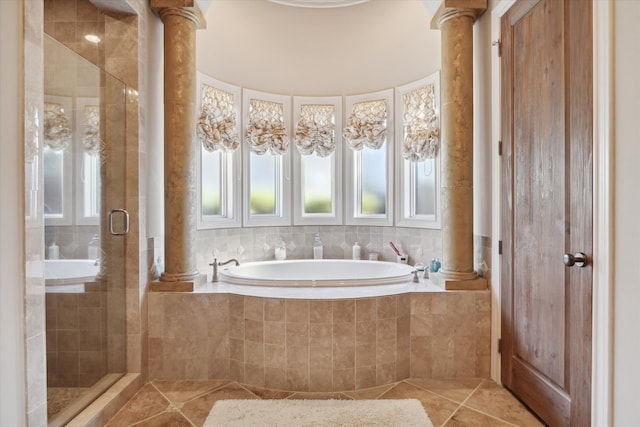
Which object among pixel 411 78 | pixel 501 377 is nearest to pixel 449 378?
pixel 501 377

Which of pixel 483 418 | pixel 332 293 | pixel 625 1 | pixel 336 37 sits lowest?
pixel 483 418

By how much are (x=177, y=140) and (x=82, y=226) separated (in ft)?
2.68

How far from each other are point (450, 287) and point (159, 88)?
2.45 m

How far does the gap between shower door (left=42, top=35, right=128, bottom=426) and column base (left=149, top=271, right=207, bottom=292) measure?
21 cm

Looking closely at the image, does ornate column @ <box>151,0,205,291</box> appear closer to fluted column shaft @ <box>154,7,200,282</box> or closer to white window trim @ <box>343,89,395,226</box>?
fluted column shaft @ <box>154,7,200,282</box>

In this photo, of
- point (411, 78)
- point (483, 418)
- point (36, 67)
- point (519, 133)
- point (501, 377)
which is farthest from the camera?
point (411, 78)

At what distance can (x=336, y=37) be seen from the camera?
3643 millimetres

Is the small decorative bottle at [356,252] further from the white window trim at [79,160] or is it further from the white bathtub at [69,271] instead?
the white window trim at [79,160]

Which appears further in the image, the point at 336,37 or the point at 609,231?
the point at 336,37

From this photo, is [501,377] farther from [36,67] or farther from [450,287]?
[36,67]

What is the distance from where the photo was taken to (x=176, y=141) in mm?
2498

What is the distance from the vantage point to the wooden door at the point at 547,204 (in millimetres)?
1600

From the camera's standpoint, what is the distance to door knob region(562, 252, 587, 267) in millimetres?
1570

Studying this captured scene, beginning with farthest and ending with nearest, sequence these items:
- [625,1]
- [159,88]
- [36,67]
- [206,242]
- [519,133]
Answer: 1. [206,242]
2. [159,88]
3. [519,133]
4. [36,67]
5. [625,1]
